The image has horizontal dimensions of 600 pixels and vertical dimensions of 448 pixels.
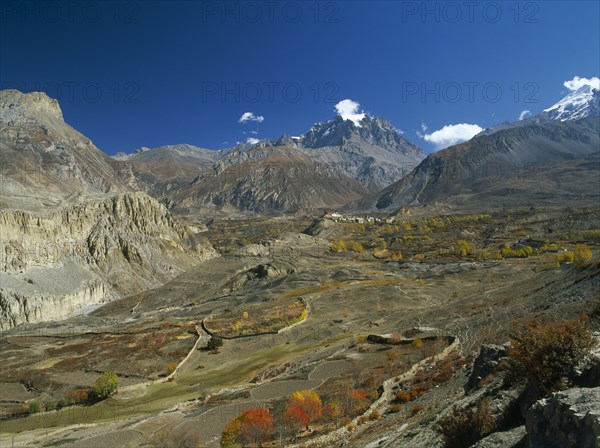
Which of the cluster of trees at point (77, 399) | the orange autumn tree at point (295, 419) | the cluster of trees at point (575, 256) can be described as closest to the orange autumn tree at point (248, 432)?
the orange autumn tree at point (295, 419)

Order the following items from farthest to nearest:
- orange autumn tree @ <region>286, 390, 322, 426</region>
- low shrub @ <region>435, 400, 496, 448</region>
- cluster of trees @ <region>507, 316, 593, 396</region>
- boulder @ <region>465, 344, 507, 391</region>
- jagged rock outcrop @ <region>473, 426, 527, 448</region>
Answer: orange autumn tree @ <region>286, 390, 322, 426</region>
boulder @ <region>465, 344, 507, 391</region>
low shrub @ <region>435, 400, 496, 448</region>
cluster of trees @ <region>507, 316, 593, 396</region>
jagged rock outcrop @ <region>473, 426, 527, 448</region>

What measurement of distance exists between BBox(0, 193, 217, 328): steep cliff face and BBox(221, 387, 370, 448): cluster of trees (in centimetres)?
6844

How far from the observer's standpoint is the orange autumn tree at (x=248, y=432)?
23516 mm

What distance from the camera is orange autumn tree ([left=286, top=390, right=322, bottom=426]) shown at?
1022 inches

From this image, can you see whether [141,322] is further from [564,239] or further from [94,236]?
[564,239]

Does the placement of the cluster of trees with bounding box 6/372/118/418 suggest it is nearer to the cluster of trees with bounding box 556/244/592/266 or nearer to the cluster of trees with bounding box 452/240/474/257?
the cluster of trees with bounding box 556/244/592/266

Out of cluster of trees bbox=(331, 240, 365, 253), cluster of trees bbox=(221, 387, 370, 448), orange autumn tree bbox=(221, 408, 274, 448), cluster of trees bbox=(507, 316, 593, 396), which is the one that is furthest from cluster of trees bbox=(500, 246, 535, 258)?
cluster of trees bbox=(507, 316, 593, 396)

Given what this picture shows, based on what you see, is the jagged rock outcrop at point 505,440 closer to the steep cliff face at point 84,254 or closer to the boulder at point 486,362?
the boulder at point 486,362

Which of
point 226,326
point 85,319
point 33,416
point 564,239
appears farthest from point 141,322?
point 564,239

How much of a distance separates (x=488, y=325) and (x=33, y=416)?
129 ft

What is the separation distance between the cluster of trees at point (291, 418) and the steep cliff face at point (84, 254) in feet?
225

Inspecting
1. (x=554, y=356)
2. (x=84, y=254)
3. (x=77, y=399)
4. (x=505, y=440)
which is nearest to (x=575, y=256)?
(x=77, y=399)

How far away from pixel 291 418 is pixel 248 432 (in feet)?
8.88

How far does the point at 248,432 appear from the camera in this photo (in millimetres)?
23984
